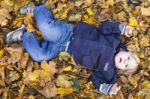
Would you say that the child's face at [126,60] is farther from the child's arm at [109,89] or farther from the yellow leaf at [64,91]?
the yellow leaf at [64,91]

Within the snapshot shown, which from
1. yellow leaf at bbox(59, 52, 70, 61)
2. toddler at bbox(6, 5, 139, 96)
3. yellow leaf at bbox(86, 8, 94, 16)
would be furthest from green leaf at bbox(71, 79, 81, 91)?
yellow leaf at bbox(86, 8, 94, 16)

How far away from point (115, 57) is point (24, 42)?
0.98 m

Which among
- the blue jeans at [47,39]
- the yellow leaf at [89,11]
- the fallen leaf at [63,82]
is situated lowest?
the fallen leaf at [63,82]

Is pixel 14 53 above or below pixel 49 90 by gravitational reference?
above

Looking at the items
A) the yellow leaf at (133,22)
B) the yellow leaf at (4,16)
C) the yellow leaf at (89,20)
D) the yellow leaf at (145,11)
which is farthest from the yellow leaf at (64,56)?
the yellow leaf at (145,11)

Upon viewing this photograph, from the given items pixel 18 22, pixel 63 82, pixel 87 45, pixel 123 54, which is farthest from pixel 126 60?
pixel 18 22

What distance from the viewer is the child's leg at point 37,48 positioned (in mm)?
4102

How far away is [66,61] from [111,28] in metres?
0.61

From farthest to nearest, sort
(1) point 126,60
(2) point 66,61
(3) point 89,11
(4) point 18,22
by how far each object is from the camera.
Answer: (3) point 89,11 < (4) point 18,22 < (2) point 66,61 < (1) point 126,60

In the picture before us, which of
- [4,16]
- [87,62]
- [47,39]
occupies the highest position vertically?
[4,16]

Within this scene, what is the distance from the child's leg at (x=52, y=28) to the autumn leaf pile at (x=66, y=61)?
15cm

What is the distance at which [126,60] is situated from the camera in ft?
12.8

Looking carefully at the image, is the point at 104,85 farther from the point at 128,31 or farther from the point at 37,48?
the point at 37,48

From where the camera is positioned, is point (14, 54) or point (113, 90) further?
point (14, 54)
